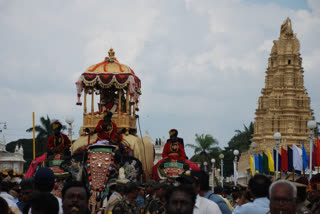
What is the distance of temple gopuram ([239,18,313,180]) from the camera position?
7256 cm

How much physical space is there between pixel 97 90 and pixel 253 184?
772 inches

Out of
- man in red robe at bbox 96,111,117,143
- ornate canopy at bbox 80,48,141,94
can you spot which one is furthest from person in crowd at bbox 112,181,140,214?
ornate canopy at bbox 80,48,141,94

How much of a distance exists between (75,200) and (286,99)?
67.0 metres

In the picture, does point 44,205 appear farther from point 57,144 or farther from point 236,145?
point 236,145

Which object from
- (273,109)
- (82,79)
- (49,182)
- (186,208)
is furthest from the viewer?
(273,109)

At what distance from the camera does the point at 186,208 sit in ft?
23.0

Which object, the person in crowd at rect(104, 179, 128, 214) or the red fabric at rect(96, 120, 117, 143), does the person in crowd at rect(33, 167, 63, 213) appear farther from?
the red fabric at rect(96, 120, 117, 143)

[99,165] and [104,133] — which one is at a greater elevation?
[104,133]

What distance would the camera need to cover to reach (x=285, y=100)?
73.4 meters

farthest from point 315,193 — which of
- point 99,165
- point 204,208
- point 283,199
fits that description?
point 99,165

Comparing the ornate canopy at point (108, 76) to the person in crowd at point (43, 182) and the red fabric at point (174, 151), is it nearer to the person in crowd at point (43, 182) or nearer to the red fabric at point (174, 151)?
the red fabric at point (174, 151)

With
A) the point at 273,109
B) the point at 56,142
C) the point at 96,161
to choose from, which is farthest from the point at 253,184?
the point at 273,109

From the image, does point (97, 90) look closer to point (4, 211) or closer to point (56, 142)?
point (56, 142)

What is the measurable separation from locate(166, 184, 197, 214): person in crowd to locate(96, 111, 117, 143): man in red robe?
17.2m
